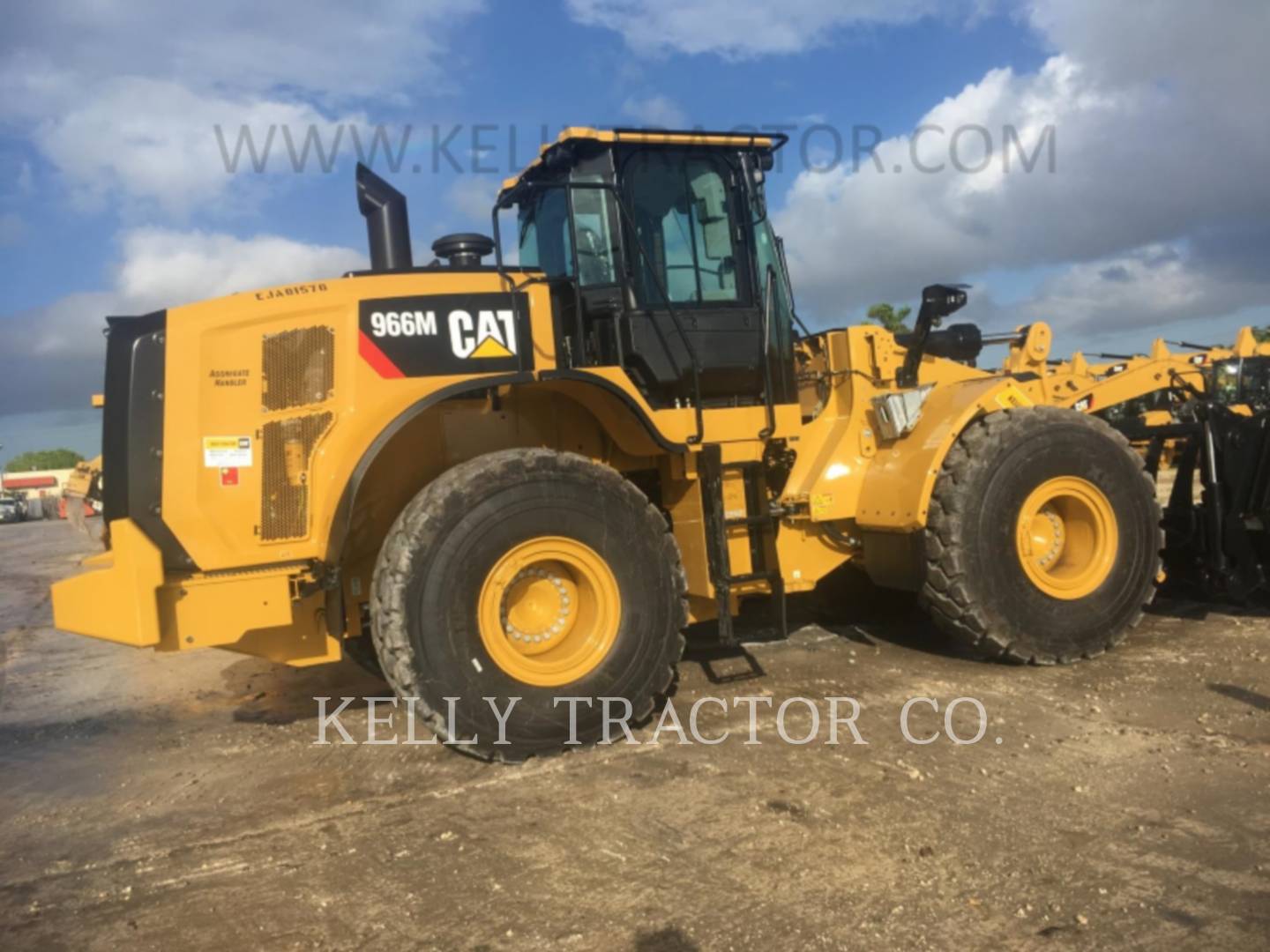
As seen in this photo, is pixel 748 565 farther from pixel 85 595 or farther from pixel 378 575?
pixel 85 595

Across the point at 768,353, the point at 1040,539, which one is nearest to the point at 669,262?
the point at 768,353

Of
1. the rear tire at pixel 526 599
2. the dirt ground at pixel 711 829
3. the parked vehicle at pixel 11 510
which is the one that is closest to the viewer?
the dirt ground at pixel 711 829

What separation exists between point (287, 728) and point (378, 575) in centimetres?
154

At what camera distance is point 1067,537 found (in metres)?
5.91

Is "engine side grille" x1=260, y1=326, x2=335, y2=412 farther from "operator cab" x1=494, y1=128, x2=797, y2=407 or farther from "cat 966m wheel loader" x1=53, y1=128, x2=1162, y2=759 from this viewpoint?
"operator cab" x1=494, y1=128, x2=797, y2=407

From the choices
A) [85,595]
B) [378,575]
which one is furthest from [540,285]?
[85,595]

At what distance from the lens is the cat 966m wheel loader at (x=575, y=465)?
4.29 metres

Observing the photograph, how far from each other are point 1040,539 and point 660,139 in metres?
3.07

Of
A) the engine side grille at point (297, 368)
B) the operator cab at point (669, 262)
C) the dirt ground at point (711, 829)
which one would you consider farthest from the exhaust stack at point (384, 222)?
the dirt ground at point (711, 829)

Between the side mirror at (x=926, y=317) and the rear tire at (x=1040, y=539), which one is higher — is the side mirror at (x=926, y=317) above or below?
above

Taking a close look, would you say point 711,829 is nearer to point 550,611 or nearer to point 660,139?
point 550,611

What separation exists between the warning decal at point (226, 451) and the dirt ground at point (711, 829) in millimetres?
1387

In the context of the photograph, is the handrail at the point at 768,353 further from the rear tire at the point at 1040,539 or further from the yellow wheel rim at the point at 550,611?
the yellow wheel rim at the point at 550,611

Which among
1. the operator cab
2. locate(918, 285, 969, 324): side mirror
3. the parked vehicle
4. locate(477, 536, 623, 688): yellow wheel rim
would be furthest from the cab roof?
the parked vehicle
